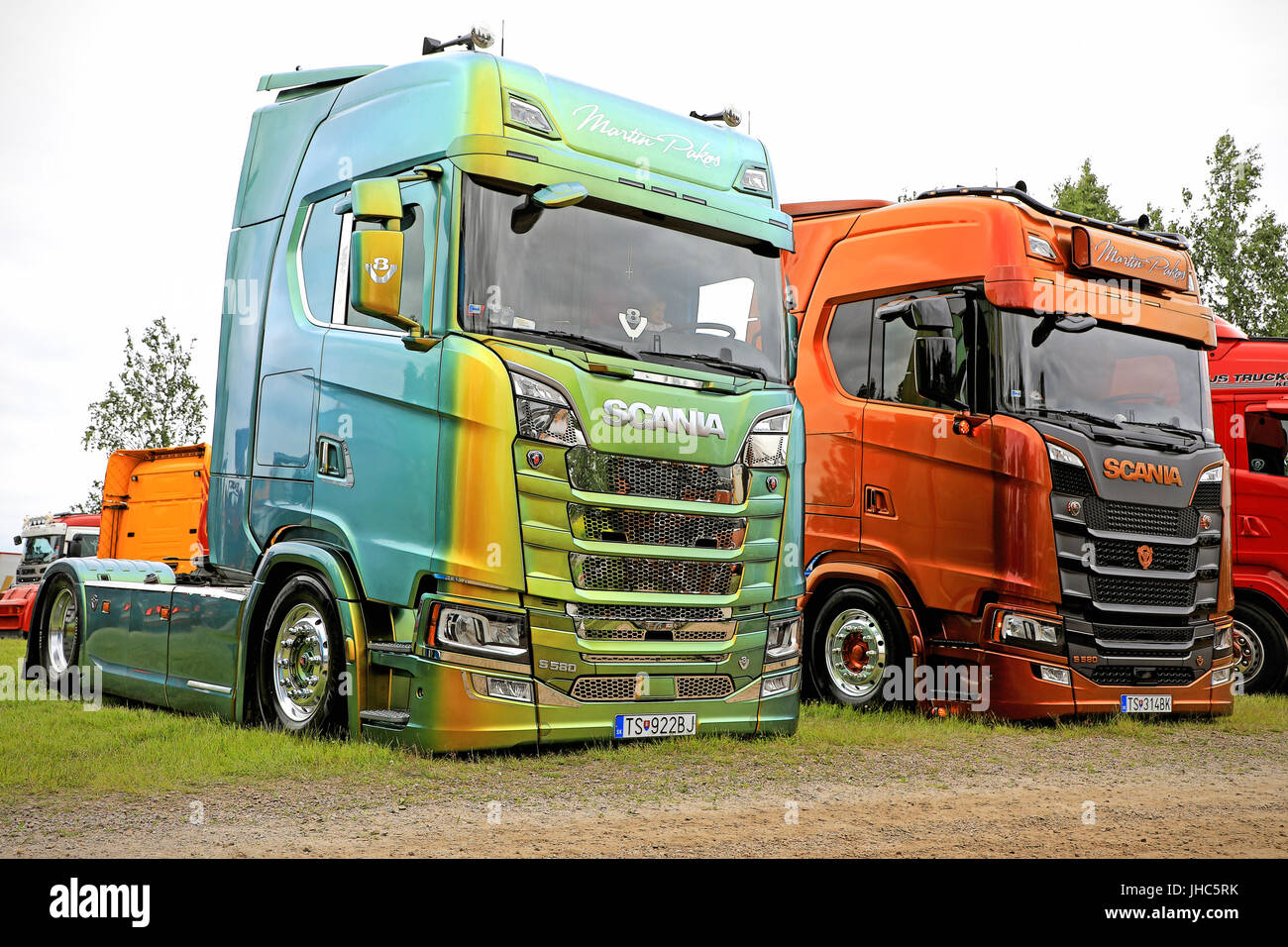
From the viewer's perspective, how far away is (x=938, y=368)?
397 inches

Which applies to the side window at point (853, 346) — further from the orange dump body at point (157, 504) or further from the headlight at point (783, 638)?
the orange dump body at point (157, 504)

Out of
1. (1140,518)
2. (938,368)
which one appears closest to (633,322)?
(938,368)

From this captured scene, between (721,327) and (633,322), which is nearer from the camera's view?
(633,322)

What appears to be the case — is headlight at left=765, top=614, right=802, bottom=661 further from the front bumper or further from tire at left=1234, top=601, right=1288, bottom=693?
tire at left=1234, top=601, right=1288, bottom=693

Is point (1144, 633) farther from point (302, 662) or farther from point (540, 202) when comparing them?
point (302, 662)

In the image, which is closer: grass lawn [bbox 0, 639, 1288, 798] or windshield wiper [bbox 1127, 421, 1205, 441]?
grass lawn [bbox 0, 639, 1288, 798]

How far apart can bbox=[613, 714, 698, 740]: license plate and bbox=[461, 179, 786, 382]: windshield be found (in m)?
2.13

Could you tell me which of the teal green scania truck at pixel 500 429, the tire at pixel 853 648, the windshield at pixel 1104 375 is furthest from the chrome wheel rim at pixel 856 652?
the teal green scania truck at pixel 500 429

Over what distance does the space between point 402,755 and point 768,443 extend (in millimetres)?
2952

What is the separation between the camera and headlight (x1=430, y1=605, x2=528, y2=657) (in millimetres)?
6820

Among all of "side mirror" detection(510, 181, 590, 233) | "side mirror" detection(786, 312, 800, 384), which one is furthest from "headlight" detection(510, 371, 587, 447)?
"side mirror" detection(786, 312, 800, 384)
